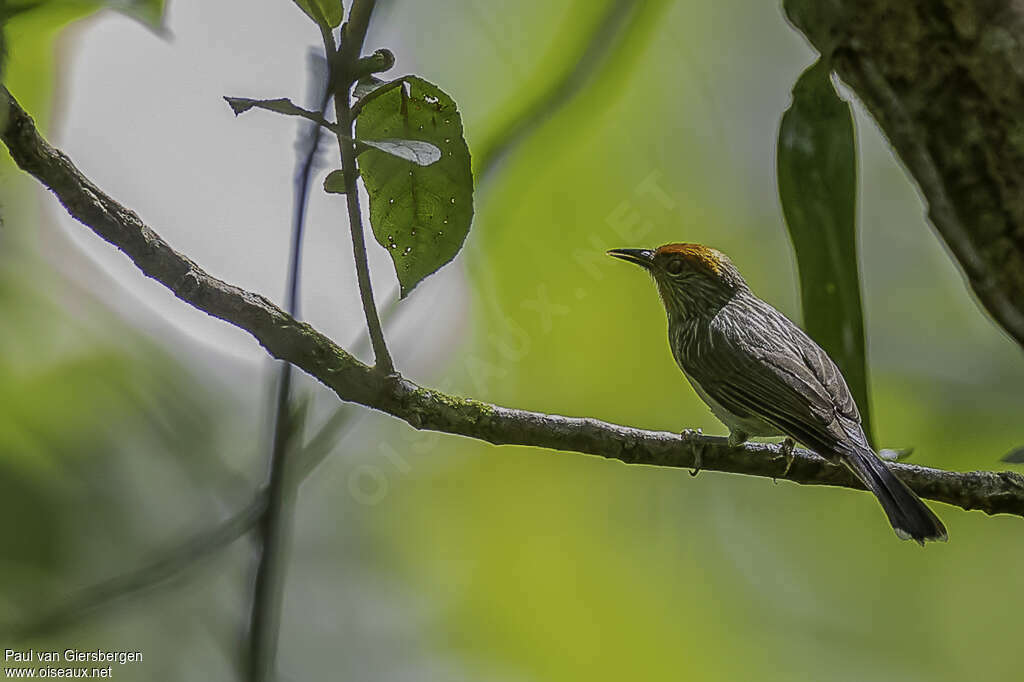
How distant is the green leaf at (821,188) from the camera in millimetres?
1752

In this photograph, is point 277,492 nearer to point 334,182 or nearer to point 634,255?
point 334,182

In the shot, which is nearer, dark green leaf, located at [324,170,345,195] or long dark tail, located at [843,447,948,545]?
dark green leaf, located at [324,170,345,195]

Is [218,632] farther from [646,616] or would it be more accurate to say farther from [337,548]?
[646,616]

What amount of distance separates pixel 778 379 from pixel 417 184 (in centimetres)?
157

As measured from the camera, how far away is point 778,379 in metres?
2.58

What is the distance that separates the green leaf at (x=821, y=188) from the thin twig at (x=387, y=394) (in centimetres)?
37

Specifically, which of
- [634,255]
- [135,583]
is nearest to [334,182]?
[135,583]

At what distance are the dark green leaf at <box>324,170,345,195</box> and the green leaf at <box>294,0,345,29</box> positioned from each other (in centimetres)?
19

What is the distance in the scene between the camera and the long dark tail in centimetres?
192

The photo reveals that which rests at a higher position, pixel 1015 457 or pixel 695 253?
pixel 1015 457

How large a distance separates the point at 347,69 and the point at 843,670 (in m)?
3.32

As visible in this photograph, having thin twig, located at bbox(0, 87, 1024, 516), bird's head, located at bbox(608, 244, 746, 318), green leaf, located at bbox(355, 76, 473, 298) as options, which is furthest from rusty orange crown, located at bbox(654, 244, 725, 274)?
green leaf, located at bbox(355, 76, 473, 298)

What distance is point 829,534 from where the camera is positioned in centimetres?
400

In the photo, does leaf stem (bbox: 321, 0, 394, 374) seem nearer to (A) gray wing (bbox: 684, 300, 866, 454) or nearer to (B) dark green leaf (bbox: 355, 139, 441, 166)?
(B) dark green leaf (bbox: 355, 139, 441, 166)
